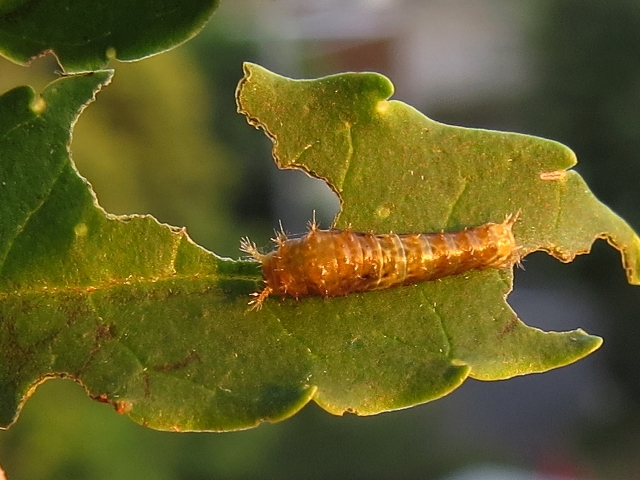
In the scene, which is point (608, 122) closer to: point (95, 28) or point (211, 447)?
point (211, 447)

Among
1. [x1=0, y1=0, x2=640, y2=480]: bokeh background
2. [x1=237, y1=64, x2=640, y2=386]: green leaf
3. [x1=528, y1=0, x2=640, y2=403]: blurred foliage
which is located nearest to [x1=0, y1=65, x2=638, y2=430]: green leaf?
[x1=237, y1=64, x2=640, y2=386]: green leaf

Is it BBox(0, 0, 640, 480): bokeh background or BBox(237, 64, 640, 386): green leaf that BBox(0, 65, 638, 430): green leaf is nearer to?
BBox(237, 64, 640, 386): green leaf

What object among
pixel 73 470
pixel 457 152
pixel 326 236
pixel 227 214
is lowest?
pixel 73 470

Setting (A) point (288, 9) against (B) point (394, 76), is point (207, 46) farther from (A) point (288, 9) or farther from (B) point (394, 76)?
(B) point (394, 76)

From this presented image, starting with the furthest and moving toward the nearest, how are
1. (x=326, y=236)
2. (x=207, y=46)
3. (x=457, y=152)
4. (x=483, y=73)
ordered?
(x=483, y=73) → (x=207, y=46) → (x=326, y=236) → (x=457, y=152)

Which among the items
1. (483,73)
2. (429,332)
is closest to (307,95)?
(429,332)

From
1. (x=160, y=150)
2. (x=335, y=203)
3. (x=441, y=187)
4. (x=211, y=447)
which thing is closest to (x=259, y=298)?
(x=441, y=187)

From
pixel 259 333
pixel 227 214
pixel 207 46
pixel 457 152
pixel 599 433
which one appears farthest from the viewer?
pixel 599 433
